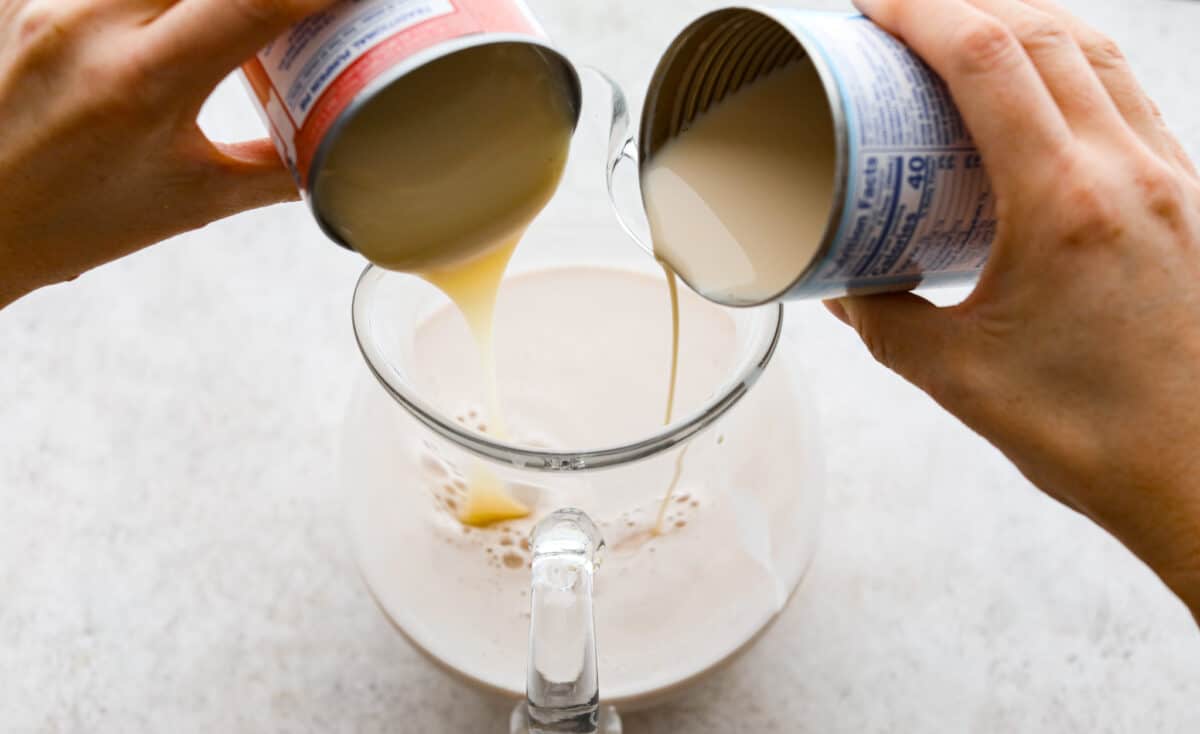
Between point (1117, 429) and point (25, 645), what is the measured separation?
0.97 m

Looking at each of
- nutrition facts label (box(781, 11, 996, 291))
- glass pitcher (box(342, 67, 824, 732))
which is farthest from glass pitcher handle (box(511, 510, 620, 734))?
nutrition facts label (box(781, 11, 996, 291))

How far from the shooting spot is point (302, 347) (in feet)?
4.09

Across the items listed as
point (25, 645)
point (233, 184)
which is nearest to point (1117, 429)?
point (233, 184)

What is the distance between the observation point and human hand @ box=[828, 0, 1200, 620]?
613 mm

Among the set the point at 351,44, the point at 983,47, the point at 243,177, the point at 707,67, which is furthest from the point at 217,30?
the point at 983,47

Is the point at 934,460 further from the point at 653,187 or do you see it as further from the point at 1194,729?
the point at 653,187

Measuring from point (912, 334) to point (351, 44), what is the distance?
0.37m

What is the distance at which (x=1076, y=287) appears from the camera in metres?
0.64

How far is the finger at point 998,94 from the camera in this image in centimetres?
60

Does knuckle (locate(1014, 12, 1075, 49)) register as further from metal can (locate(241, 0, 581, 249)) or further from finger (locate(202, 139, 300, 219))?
finger (locate(202, 139, 300, 219))

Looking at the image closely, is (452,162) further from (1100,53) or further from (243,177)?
(1100,53)

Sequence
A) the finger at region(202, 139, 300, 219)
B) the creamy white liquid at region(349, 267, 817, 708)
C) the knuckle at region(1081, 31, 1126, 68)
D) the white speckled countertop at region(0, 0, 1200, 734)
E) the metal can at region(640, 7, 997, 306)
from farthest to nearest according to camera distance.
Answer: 1. the white speckled countertop at region(0, 0, 1200, 734)
2. the creamy white liquid at region(349, 267, 817, 708)
3. the finger at region(202, 139, 300, 219)
4. the knuckle at region(1081, 31, 1126, 68)
5. the metal can at region(640, 7, 997, 306)

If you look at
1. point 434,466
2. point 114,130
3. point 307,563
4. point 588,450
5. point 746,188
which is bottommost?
point 307,563

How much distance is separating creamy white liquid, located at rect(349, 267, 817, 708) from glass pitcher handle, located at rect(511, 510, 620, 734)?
0.26 feet
